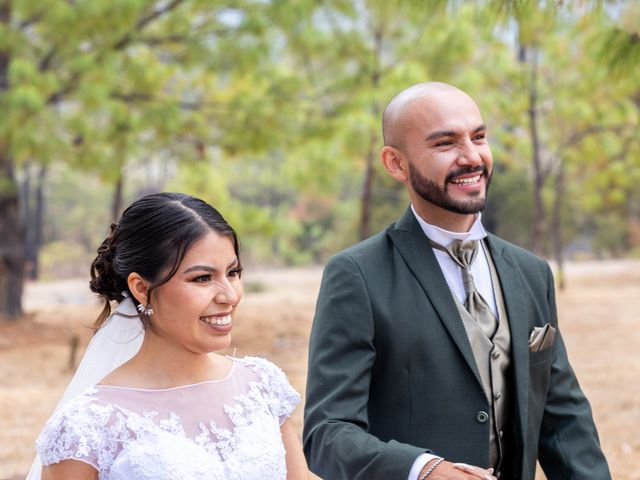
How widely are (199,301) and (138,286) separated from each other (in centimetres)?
17

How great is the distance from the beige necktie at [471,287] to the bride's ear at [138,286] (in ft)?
2.62

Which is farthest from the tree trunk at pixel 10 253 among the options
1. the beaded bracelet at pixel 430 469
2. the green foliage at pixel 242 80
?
the beaded bracelet at pixel 430 469

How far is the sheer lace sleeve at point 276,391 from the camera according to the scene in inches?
87.9

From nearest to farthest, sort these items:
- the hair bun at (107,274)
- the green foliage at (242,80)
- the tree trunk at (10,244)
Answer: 1. the hair bun at (107,274)
2. the green foliage at (242,80)
3. the tree trunk at (10,244)

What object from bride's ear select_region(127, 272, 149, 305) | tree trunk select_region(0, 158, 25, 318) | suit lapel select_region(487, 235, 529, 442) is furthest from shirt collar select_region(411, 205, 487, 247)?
tree trunk select_region(0, 158, 25, 318)

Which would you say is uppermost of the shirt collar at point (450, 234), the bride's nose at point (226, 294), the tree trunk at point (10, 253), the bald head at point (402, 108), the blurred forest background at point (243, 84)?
the blurred forest background at point (243, 84)

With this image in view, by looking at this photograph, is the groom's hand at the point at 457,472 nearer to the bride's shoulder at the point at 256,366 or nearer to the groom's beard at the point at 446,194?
the bride's shoulder at the point at 256,366

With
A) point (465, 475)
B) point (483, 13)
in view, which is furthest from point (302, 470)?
point (483, 13)

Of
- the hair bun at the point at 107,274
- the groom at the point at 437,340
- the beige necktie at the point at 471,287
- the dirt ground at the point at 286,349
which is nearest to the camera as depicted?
the hair bun at the point at 107,274

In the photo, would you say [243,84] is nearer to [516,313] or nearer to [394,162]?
[394,162]

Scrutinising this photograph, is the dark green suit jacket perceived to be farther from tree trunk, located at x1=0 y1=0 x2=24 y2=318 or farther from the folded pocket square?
tree trunk, located at x1=0 y1=0 x2=24 y2=318

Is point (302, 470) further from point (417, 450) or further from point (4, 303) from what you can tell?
point (4, 303)

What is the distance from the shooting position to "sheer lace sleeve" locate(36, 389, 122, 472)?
1.91 metres

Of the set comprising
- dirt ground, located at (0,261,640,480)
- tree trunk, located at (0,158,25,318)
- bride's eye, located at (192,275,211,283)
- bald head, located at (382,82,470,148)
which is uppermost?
bald head, located at (382,82,470,148)
